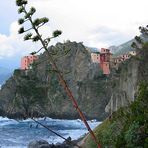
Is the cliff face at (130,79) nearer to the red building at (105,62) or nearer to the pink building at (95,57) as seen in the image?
the red building at (105,62)

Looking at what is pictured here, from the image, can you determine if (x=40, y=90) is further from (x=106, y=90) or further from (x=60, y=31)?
(x=60, y=31)

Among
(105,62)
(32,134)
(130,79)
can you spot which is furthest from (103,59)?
(130,79)

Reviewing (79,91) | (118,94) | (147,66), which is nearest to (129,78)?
(118,94)

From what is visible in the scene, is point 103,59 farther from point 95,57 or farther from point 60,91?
point 60,91

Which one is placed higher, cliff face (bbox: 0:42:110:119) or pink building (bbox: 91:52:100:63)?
pink building (bbox: 91:52:100:63)

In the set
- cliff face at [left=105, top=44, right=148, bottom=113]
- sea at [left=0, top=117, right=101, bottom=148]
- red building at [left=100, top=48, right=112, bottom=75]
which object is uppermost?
red building at [left=100, top=48, right=112, bottom=75]

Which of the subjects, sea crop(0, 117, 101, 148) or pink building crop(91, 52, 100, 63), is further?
pink building crop(91, 52, 100, 63)

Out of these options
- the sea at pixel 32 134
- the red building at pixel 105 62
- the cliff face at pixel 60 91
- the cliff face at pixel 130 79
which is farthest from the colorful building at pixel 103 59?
the cliff face at pixel 130 79

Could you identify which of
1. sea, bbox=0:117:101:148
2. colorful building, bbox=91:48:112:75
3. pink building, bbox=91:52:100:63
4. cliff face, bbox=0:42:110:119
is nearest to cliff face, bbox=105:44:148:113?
sea, bbox=0:117:101:148

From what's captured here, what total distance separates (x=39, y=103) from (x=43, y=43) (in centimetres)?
14328

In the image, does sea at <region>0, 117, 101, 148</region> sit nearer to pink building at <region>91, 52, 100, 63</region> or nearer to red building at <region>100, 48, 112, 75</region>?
red building at <region>100, 48, 112, 75</region>

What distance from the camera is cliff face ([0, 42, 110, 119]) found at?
145000mm

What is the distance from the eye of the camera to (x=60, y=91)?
6029 inches

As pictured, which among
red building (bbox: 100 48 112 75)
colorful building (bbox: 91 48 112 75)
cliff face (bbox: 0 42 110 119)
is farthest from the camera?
colorful building (bbox: 91 48 112 75)
